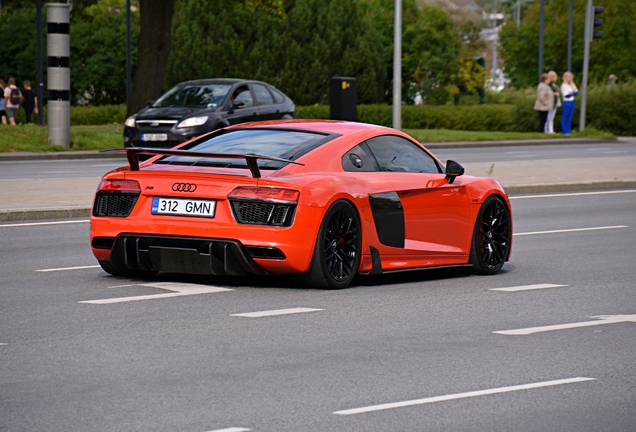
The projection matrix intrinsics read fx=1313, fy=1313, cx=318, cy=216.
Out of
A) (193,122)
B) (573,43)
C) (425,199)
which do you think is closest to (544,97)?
(193,122)

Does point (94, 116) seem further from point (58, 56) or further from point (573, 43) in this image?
point (573, 43)

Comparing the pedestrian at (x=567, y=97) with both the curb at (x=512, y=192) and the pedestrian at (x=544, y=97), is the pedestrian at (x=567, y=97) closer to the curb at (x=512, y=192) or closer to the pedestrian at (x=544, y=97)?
the pedestrian at (x=544, y=97)

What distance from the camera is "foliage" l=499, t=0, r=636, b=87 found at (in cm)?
6050

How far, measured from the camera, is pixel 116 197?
9609 mm

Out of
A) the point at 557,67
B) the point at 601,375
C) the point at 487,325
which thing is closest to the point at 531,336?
the point at 487,325

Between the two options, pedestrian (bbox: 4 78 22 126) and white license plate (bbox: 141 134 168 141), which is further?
pedestrian (bbox: 4 78 22 126)

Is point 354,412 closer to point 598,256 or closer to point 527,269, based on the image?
point 527,269

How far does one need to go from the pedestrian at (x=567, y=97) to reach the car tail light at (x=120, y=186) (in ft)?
102

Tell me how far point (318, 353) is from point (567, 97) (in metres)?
34.0

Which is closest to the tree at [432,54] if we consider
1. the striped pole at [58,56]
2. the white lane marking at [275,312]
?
the striped pole at [58,56]

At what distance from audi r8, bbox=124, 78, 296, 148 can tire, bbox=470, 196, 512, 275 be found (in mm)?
15718

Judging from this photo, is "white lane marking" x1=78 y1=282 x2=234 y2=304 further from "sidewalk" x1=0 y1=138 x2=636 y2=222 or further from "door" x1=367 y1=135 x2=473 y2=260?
"sidewalk" x1=0 y1=138 x2=636 y2=222

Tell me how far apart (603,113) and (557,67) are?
19.8 m

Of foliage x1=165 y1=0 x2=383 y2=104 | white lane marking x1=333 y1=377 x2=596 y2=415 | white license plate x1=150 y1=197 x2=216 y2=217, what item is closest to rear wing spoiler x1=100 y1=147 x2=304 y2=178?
white license plate x1=150 y1=197 x2=216 y2=217
